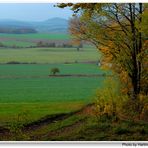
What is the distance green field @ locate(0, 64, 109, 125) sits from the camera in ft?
41.3

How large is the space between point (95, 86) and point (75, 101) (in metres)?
0.46

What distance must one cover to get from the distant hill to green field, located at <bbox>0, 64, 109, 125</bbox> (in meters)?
0.66

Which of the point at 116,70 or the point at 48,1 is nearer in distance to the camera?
the point at 48,1

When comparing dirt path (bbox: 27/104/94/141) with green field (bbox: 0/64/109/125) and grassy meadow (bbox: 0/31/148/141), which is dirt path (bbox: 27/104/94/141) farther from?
green field (bbox: 0/64/109/125)

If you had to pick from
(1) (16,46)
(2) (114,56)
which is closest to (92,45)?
(2) (114,56)

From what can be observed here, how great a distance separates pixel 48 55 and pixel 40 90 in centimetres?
67

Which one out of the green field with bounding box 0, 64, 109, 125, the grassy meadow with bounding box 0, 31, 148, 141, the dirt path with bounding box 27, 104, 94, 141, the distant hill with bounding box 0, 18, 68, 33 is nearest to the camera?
the dirt path with bounding box 27, 104, 94, 141

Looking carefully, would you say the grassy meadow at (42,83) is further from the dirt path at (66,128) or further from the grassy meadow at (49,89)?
the dirt path at (66,128)

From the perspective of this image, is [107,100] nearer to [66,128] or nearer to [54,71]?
[66,128]

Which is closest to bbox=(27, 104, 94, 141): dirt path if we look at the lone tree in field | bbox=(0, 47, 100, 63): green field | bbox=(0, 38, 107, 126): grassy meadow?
bbox=(0, 38, 107, 126): grassy meadow

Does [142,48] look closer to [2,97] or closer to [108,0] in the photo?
[108,0]

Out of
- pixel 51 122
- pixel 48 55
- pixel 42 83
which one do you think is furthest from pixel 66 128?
pixel 48 55

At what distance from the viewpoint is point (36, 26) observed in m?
12.9

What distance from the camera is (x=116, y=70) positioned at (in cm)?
1313
